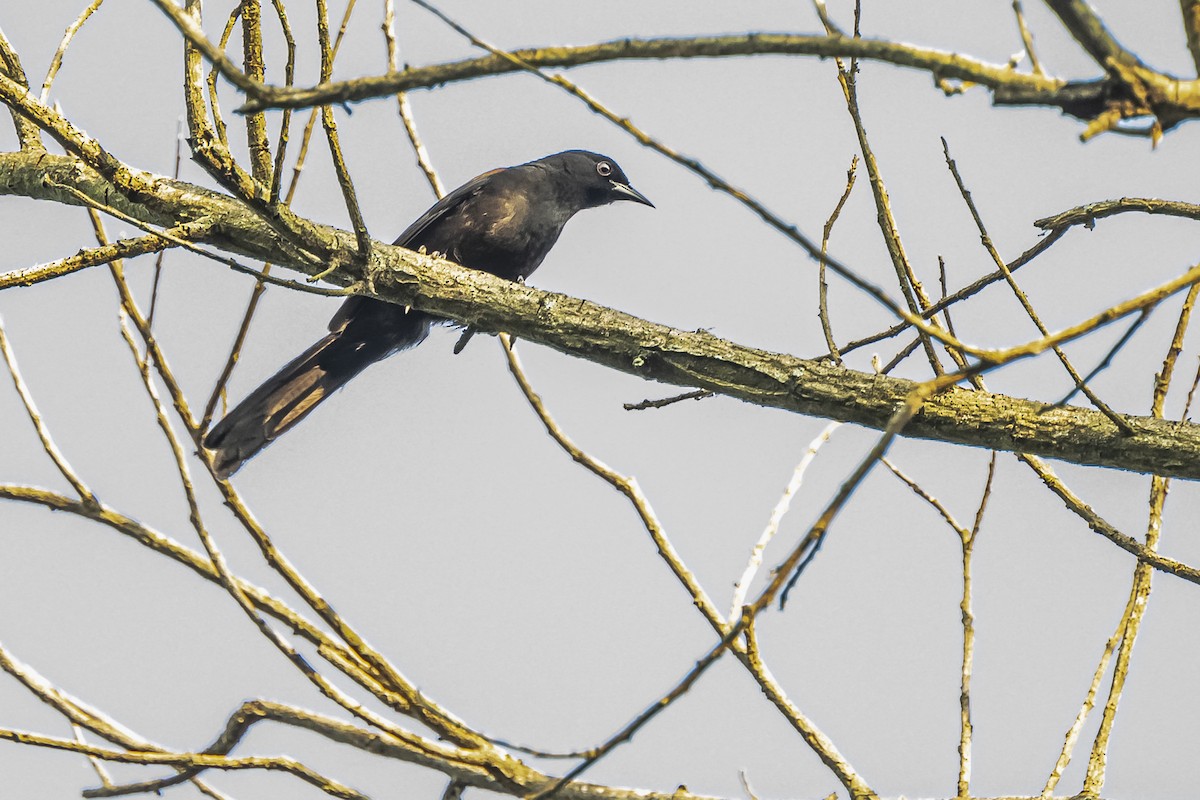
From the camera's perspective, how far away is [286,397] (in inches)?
199

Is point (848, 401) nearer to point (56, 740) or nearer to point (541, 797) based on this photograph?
point (541, 797)

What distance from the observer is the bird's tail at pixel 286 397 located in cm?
486

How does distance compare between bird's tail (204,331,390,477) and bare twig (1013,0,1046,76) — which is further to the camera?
bird's tail (204,331,390,477)

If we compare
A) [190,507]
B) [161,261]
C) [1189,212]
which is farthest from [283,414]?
[1189,212]

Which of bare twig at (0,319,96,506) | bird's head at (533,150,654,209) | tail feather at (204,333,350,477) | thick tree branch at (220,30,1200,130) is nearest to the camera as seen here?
thick tree branch at (220,30,1200,130)

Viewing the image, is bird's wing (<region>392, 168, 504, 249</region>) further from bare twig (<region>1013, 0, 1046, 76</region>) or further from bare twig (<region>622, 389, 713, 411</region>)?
bare twig (<region>1013, 0, 1046, 76</region>)

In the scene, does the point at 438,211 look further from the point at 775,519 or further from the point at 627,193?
the point at 775,519

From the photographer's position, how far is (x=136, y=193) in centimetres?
340

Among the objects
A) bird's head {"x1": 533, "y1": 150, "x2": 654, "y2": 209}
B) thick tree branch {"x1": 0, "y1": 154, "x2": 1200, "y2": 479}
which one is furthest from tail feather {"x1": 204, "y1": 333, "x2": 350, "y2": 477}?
bird's head {"x1": 533, "y1": 150, "x2": 654, "y2": 209}

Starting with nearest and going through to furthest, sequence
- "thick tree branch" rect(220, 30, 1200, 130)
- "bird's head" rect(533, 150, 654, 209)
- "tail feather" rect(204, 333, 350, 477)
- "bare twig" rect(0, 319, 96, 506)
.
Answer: "thick tree branch" rect(220, 30, 1200, 130) → "bare twig" rect(0, 319, 96, 506) → "tail feather" rect(204, 333, 350, 477) → "bird's head" rect(533, 150, 654, 209)

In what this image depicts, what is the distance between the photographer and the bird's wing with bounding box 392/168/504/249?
5738 millimetres

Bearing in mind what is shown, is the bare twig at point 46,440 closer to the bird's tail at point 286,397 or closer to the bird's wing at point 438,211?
the bird's tail at point 286,397

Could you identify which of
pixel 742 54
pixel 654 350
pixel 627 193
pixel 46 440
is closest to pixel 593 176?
pixel 627 193

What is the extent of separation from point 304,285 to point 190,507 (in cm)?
A: 61
